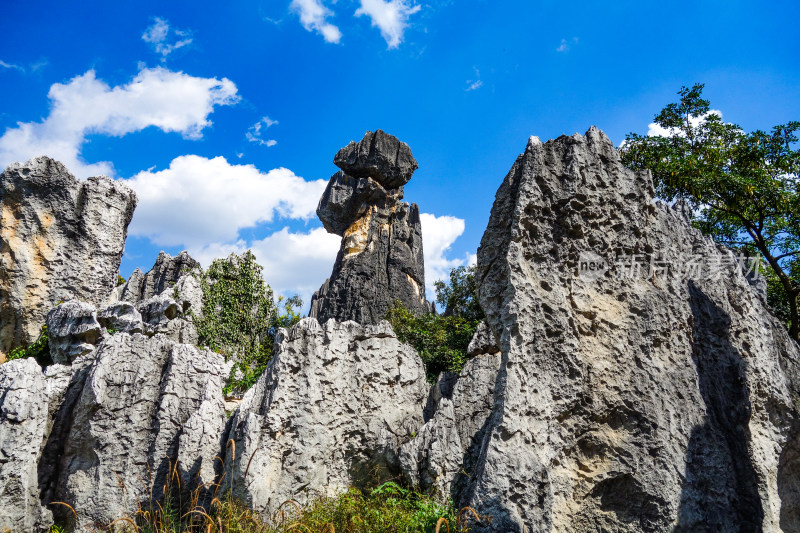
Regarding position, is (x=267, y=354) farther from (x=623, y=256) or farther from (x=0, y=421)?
(x=623, y=256)

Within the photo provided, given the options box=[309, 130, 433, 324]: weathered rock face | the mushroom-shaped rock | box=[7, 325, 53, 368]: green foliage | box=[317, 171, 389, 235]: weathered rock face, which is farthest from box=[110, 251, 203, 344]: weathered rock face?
the mushroom-shaped rock

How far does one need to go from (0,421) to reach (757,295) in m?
9.37

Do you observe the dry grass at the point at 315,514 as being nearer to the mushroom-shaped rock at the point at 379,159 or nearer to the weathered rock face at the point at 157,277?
the weathered rock face at the point at 157,277

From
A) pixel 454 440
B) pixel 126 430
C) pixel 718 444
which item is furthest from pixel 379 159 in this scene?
pixel 718 444

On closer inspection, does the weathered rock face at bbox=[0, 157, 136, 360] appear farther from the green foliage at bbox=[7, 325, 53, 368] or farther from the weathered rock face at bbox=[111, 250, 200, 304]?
the weathered rock face at bbox=[111, 250, 200, 304]

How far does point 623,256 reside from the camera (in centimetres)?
537

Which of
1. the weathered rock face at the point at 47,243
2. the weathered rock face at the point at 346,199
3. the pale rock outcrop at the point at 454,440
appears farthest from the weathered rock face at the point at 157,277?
the pale rock outcrop at the point at 454,440

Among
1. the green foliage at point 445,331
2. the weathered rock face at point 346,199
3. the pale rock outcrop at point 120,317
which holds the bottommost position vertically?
the pale rock outcrop at point 120,317

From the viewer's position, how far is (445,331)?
19.6 meters

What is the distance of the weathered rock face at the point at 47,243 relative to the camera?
13.4 metres

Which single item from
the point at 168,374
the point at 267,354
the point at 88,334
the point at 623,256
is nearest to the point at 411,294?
the point at 267,354

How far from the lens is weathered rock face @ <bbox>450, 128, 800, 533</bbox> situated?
446 centimetres

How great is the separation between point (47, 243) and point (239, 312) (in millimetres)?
5693
